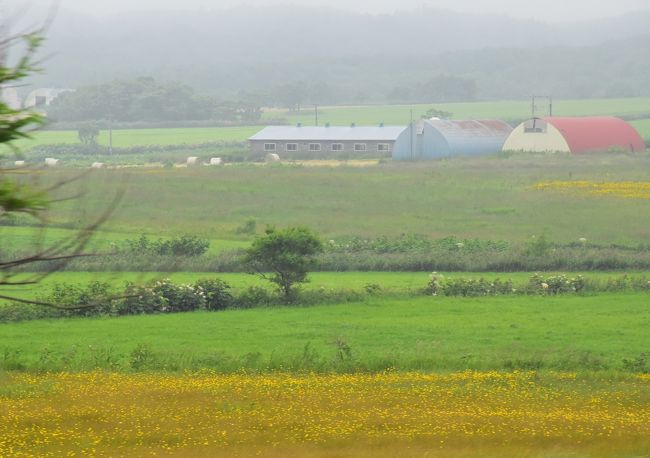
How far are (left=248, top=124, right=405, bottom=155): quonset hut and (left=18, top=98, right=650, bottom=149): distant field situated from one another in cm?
1964

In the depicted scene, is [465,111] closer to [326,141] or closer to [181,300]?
[326,141]

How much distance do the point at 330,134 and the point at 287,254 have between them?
61.3 metres

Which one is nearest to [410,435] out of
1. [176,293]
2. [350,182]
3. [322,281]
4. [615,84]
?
[176,293]

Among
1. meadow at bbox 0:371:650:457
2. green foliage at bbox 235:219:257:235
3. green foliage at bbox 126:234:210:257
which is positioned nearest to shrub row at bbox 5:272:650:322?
green foliage at bbox 126:234:210:257

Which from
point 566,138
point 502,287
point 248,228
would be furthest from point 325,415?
point 566,138

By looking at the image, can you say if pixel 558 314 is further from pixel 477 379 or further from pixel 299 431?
pixel 299 431

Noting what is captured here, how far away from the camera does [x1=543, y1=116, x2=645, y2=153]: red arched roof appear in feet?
Result: 248

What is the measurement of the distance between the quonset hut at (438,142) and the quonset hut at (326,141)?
6377mm

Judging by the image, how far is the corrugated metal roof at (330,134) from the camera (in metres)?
87.0

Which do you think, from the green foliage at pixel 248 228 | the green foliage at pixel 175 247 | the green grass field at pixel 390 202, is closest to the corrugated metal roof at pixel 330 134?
the green grass field at pixel 390 202

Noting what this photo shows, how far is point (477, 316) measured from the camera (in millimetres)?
25500

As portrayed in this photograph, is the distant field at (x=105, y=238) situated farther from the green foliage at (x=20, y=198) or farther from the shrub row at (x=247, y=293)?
the green foliage at (x=20, y=198)

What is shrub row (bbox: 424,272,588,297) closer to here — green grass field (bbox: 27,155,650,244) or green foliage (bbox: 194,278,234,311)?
green foliage (bbox: 194,278,234,311)

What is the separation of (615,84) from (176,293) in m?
171
